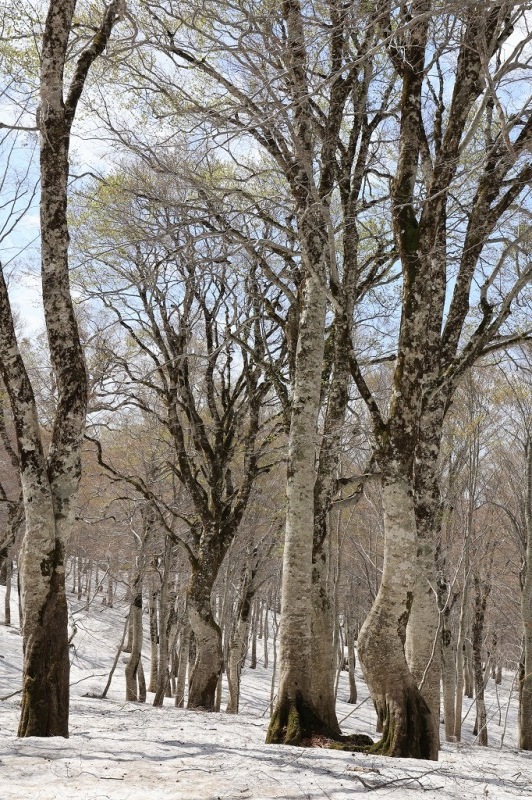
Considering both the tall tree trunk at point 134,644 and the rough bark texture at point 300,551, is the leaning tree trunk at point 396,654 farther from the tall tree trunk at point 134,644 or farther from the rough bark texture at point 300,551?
the tall tree trunk at point 134,644

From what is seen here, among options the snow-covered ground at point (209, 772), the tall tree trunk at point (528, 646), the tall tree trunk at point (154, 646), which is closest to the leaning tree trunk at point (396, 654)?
the snow-covered ground at point (209, 772)

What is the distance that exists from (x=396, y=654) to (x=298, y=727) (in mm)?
1298

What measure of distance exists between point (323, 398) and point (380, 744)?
5.90 m

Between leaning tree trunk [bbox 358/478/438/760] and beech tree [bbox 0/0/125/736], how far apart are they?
2.72 m

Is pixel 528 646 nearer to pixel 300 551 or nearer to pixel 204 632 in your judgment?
pixel 204 632

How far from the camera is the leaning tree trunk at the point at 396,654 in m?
5.93

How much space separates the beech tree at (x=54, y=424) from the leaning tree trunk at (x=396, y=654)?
2722 millimetres

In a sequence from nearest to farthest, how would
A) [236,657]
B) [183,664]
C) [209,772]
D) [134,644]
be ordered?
[209,772]
[134,644]
[236,657]
[183,664]

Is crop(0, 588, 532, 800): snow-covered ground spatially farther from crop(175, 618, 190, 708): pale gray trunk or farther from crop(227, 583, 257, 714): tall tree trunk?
crop(175, 618, 190, 708): pale gray trunk

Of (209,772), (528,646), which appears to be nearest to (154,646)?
(528,646)

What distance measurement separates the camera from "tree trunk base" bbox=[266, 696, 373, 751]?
20.8 ft

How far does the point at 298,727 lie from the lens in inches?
252

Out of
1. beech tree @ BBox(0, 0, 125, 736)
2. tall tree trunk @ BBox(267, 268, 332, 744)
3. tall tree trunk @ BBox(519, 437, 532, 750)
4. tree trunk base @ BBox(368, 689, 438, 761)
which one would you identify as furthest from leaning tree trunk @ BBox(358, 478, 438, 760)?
tall tree trunk @ BBox(519, 437, 532, 750)

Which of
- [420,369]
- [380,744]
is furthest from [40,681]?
[420,369]
